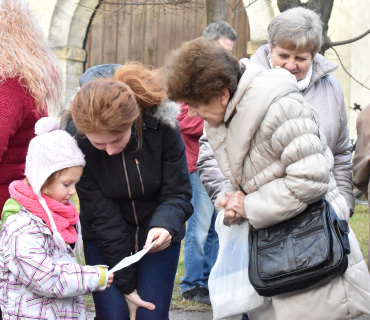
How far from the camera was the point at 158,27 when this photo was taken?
1038cm

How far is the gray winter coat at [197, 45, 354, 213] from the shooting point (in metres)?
2.82

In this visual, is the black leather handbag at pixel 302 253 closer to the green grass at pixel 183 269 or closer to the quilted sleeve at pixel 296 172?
the quilted sleeve at pixel 296 172

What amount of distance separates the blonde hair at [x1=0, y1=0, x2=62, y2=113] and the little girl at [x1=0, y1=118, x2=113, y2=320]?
20cm

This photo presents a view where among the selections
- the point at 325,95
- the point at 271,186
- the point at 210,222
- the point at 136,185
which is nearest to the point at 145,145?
the point at 136,185

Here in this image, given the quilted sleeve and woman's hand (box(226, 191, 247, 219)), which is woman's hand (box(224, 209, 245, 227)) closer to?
woman's hand (box(226, 191, 247, 219))

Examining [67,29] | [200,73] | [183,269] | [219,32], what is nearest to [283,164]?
[200,73]

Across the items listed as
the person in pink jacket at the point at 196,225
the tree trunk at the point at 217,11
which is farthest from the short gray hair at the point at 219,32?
the tree trunk at the point at 217,11

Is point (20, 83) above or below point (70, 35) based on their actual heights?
above

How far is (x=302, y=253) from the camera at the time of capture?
2.22 meters

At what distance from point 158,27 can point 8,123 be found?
821 cm

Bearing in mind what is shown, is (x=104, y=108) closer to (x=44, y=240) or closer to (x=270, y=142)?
(x=44, y=240)

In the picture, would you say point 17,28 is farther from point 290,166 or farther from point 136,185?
point 290,166

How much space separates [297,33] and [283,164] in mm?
920

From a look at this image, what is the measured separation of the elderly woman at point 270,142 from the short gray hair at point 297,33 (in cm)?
57
